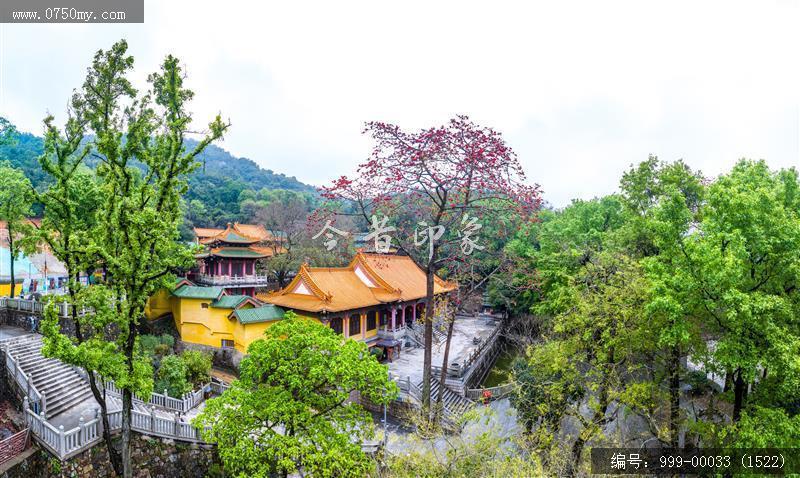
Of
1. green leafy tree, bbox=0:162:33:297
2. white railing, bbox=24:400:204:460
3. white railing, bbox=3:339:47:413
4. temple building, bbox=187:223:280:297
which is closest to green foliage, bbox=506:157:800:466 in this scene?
white railing, bbox=24:400:204:460

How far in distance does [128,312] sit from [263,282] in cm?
2042

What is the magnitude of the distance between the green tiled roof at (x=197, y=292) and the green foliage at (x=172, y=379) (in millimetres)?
4623

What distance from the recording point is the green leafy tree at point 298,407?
822 cm

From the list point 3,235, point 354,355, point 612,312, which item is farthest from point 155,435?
point 3,235

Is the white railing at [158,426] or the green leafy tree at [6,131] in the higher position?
the green leafy tree at [6,131]

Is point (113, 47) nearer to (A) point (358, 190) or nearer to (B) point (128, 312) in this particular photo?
(B) point (128, 312)

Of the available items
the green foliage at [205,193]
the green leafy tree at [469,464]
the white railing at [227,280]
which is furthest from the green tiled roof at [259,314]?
the green foliage at [205,193]

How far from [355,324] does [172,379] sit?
8330mm

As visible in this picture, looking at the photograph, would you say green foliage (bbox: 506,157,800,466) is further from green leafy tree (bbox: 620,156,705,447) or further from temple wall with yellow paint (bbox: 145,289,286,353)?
temple wall with yellow paint (bbox: 145,289,286,353)

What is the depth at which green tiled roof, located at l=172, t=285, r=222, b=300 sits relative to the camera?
18234 mm

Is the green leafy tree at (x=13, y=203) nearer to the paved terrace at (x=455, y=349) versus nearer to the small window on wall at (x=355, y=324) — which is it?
the small window on wall at (x=355, y=324)

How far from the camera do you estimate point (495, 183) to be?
1198 cm

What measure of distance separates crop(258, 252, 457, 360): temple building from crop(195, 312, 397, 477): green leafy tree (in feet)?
25.6

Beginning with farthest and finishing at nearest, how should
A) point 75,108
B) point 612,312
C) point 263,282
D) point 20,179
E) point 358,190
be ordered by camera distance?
1. point 263,282
2. point 20,179
3. point 358,190
4. point 612,312
5. point 75,108
